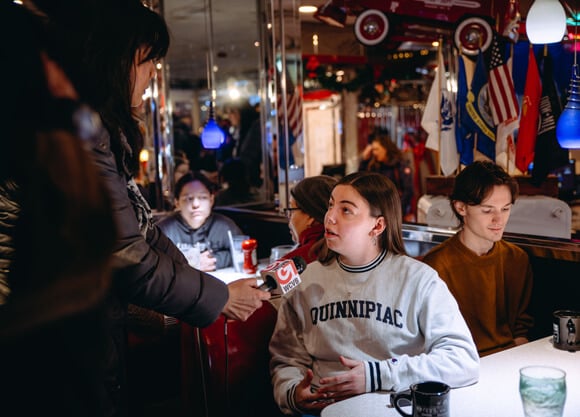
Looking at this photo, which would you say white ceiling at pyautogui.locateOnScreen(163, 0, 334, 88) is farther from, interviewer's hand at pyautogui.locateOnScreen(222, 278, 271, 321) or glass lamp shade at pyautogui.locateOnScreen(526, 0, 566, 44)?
interviewer's hand at pyautogui.locateOnScreen(222, 278, 271, 321)

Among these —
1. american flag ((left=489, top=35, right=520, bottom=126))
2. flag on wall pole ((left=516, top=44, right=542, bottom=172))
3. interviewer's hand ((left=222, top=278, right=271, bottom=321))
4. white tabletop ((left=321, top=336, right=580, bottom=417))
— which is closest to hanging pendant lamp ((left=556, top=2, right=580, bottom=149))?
flag on wall pole ((left=516, top=44, right=542, bottom=172))

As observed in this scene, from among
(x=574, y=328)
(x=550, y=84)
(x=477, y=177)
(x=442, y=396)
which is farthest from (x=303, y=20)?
(x=442, y=396)

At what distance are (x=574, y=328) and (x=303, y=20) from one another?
29.6ft

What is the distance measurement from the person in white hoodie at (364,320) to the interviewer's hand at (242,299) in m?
0.24

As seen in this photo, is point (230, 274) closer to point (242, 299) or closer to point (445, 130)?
point (242, 299)

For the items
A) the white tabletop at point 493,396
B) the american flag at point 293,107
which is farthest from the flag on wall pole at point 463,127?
the white tabletop at point 493,396

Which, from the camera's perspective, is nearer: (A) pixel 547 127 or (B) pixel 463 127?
(A) pixel 547 127

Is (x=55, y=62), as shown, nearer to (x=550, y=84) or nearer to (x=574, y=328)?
(x=574, y=328)

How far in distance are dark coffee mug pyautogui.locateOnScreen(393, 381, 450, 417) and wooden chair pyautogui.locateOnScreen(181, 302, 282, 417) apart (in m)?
0.92

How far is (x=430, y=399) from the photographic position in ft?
5.26

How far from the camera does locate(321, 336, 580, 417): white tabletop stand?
5.93ft

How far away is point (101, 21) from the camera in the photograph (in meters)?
1.79

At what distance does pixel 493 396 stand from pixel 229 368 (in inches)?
39.1

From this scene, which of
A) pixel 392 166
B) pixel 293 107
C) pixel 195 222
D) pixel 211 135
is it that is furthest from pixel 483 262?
pixel 392 166
